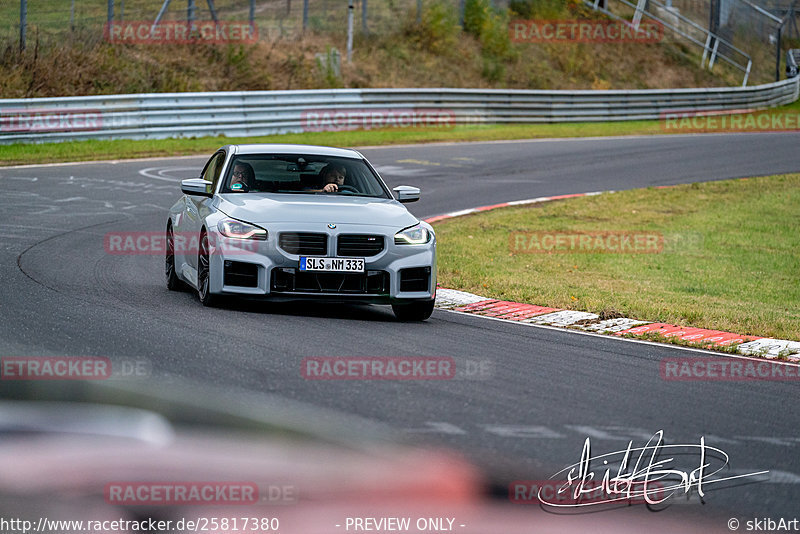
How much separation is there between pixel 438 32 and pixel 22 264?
3243cm

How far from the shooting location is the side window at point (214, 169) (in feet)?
35.1

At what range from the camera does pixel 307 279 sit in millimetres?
9195

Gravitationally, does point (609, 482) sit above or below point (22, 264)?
above

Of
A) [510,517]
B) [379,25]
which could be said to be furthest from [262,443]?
[379,25]

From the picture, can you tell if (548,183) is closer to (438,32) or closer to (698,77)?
(438,32)

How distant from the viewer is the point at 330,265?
30.1ft
